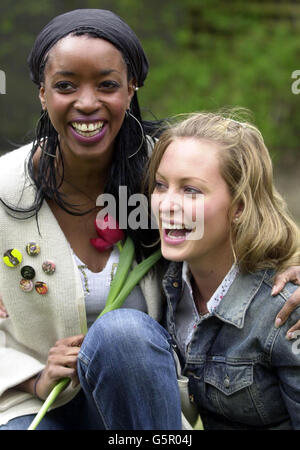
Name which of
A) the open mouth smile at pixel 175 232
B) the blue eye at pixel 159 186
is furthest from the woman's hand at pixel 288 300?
the blue eye at pixel 159 186

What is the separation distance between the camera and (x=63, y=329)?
2451 mm

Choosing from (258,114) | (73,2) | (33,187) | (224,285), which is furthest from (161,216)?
(73,2)

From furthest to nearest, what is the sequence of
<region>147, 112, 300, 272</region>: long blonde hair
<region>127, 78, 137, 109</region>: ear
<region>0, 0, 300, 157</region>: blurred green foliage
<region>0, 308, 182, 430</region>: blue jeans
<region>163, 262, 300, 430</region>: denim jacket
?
<region>0, 0, 300, 157</region>: blurred green foliage, <region>127, 78, 137, 109</region>: ear, <region>147, 112, 300, 272</region>: long blonde hair, <region>163, 262, 300, 430</region>: denim jacket, <region>0, 308, 182, 430</region>: blue jeans

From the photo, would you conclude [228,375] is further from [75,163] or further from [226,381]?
[75,163]

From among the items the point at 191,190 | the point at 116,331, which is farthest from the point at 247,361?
the point at 191,190

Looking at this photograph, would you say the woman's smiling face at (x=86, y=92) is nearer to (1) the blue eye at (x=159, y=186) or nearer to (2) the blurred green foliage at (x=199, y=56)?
(1) the blue eye at (x=159, y=186)

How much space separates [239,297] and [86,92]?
77cm

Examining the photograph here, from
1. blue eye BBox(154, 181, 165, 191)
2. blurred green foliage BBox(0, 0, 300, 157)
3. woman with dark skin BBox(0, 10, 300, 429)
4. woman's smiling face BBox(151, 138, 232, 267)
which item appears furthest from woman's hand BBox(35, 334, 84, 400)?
blurred green foliage BBox(0, 0, 300, 157)

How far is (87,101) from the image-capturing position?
2352mm

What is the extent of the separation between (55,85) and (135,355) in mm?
869

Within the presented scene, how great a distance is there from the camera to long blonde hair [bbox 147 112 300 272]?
7.48 feet

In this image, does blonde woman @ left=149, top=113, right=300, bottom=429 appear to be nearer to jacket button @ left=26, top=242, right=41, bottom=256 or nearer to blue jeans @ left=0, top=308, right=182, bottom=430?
blue jeans @ left=0, top=308, right=182, bottom=430
